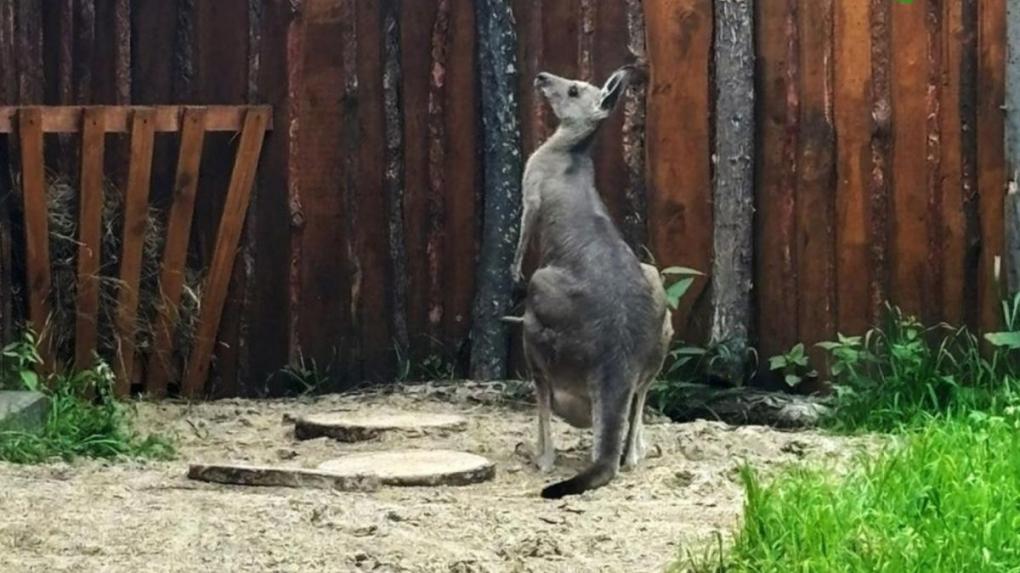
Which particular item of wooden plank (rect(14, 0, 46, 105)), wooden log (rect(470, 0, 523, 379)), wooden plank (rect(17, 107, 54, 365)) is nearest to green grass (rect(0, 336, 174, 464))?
wooden plank (rect(17, 107, 54, 365))

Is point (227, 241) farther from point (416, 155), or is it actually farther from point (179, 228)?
point (416, 155)

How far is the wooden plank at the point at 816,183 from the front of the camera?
348 inches

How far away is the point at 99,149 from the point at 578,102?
2.43 meters

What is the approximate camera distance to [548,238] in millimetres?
7785

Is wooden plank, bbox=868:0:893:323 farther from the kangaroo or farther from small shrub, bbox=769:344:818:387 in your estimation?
the kangaroo

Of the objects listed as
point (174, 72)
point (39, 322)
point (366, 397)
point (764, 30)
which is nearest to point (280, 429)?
point (366, 397)

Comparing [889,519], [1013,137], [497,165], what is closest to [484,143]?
[497,165]

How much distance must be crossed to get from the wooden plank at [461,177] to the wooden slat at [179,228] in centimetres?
126

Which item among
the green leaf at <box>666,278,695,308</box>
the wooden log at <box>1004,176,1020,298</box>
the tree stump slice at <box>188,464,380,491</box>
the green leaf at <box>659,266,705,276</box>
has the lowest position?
the tree stump slice at <box>188,464,380,491</box>

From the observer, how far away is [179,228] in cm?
945

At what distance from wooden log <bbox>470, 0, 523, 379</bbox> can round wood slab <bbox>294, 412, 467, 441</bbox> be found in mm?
1128

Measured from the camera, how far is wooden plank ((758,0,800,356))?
8.90 meters

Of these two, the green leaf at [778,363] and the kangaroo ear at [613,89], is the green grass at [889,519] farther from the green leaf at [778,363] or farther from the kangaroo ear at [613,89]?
the green leaf at [778,363]

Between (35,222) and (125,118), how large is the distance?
0.68 m
